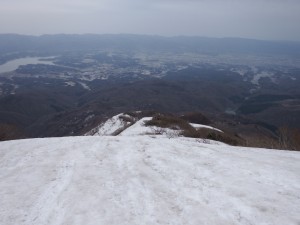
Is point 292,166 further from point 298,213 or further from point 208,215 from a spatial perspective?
point 208,215

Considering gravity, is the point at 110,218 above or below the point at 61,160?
above

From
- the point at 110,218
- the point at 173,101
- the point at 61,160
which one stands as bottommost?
the point at 173,101

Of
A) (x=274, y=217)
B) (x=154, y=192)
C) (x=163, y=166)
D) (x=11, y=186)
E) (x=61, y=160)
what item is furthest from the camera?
(x=61, y=160)

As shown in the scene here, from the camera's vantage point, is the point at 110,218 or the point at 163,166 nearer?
the point at 110,218

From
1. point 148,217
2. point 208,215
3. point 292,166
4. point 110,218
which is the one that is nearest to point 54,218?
point 110,218

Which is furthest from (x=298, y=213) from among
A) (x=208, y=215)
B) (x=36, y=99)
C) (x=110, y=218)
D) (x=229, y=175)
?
(x=36, y=99)

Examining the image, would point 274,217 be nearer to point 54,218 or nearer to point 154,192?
point 154,192

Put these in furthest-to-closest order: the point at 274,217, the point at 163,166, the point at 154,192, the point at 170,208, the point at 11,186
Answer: the point at 163,166 → the point at 11,186 → the point at 154,192 → the point at 170,208 → the point at 274,217
